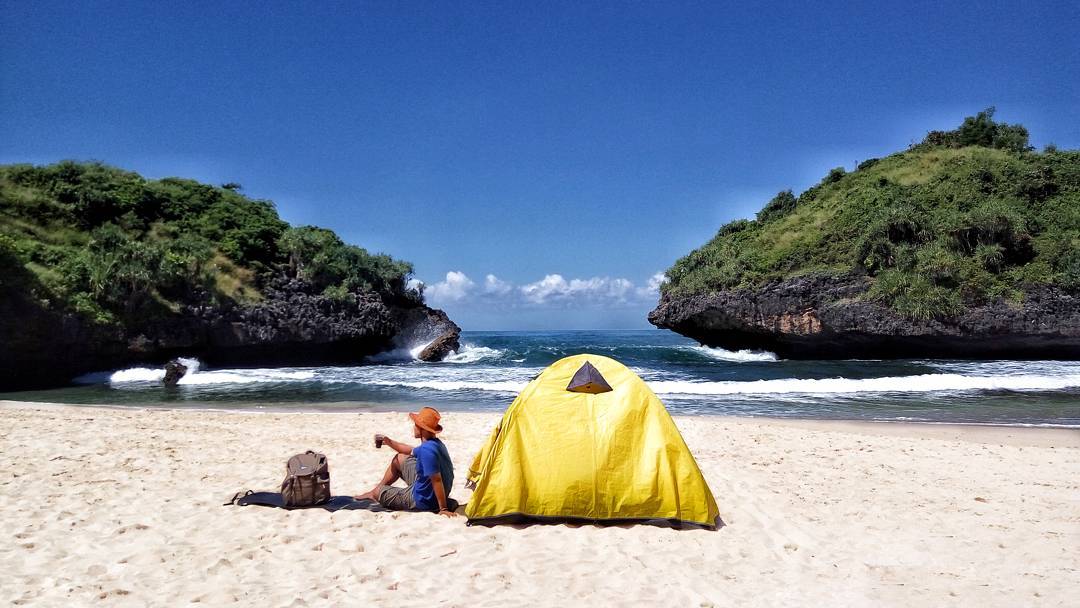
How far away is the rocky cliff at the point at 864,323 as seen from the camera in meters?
27.1

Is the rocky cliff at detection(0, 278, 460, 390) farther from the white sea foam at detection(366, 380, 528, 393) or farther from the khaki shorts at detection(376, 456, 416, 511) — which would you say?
the khaki shorts at detection(376, 456, 416, 511)

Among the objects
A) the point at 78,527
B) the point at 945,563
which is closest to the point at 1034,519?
the point at 945,563

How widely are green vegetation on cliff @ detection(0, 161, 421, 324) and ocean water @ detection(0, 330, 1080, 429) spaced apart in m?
3.81

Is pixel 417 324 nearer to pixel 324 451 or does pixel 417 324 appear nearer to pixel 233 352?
pixel 233 352

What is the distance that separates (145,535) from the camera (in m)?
5.60

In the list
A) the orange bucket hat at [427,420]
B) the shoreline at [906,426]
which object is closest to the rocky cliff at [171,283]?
the shoreline at [906,426]

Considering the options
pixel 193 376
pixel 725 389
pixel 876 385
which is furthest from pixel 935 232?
pixel 193 376

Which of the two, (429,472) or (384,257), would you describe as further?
(384,257)

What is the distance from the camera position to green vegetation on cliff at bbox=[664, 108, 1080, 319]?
28328 mm

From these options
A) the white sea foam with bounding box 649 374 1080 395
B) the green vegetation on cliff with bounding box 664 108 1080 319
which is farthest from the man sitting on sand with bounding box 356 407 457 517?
the green vegetation on cliff with bounding box 664 108 1080 319

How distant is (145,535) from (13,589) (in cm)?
124

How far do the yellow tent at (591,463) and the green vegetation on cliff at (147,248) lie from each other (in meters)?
24.6

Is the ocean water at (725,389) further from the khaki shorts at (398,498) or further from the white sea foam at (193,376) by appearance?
the khaki shorts at (398,498)

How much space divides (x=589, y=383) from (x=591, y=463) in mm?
892
